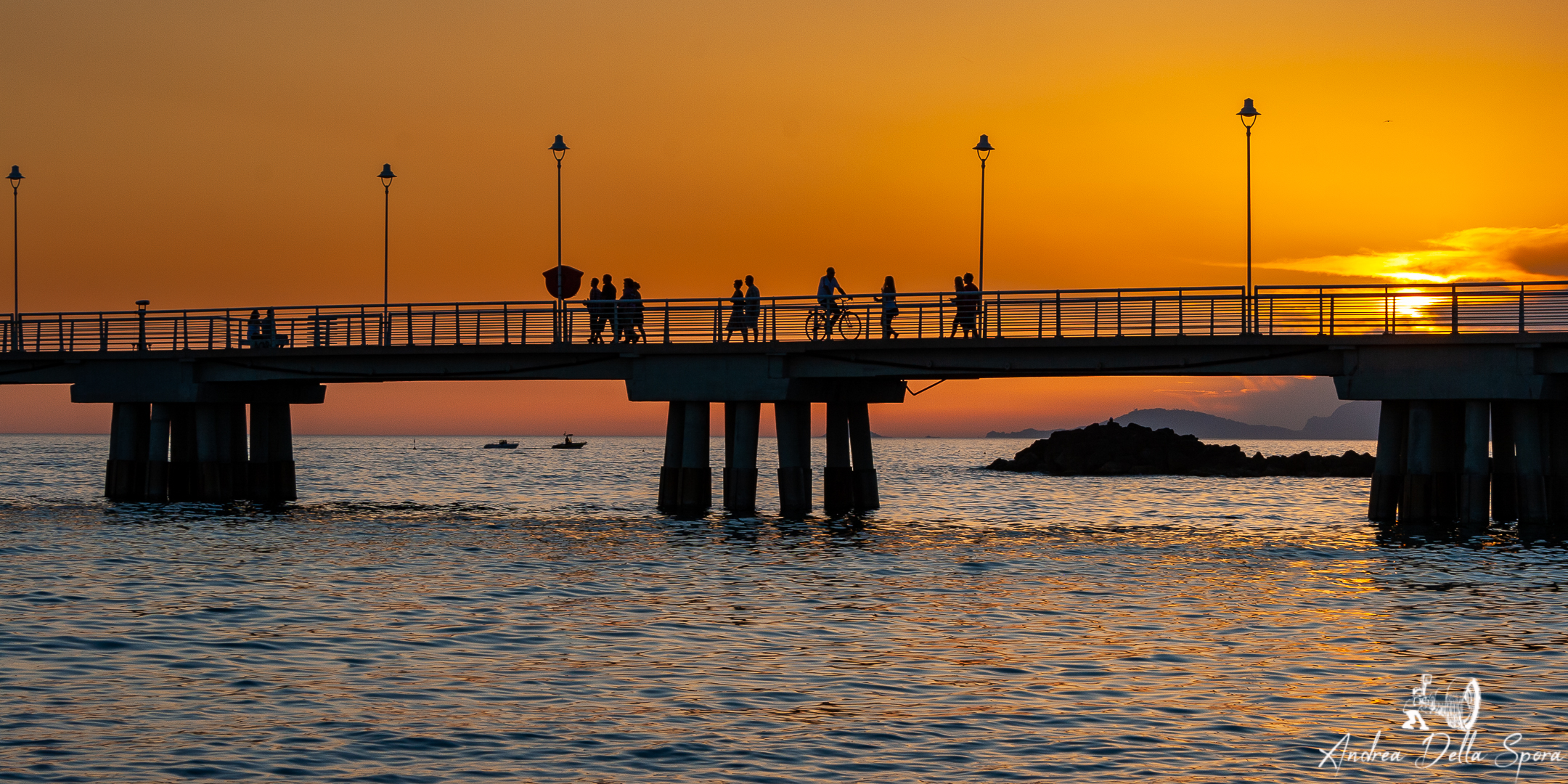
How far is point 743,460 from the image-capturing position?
159 ft

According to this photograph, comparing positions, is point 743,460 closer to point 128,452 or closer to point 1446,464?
point 1446,464

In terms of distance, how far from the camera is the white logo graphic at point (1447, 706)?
55.8 ft

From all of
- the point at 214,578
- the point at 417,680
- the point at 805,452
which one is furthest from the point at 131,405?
the point at 417,680

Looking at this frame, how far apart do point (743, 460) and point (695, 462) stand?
1.42m

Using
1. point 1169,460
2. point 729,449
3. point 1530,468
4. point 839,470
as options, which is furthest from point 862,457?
point 1169,460

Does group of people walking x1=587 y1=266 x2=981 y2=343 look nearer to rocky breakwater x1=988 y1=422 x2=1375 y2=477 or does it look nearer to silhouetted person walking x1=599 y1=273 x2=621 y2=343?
silhouetted person walking x1=599 y1=273 x2=621 y2=343

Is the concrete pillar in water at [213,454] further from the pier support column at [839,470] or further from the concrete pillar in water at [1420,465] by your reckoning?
the concrete pillar in water at [1420,465]

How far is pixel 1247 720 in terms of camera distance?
1711cm

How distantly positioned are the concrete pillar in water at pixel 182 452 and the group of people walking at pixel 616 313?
53.3 ft

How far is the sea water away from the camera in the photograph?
15547 mm

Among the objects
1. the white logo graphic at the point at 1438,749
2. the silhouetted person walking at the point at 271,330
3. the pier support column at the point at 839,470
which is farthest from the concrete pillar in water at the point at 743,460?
the white logo graphic at the point at 1438,749

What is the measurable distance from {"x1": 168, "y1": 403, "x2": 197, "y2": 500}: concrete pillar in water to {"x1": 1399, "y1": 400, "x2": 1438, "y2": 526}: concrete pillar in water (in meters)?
38.5

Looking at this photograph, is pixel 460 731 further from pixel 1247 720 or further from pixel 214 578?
pixel 214 578

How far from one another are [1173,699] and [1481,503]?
1022 inches
